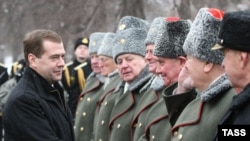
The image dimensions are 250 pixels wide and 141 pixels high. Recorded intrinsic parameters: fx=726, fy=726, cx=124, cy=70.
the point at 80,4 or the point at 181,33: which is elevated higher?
the point at 181,33

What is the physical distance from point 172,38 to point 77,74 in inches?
259

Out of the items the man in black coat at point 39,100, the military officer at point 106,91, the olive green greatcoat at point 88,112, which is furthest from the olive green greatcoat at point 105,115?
the man in black coat at point 39,100

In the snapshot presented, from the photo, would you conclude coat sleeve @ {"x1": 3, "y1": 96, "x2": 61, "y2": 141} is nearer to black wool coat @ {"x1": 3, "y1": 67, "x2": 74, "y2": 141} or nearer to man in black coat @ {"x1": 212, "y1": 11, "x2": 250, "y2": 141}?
black wool coat @ {"x1": 3, "y1": 67, "x2": 74, "y2": 141}

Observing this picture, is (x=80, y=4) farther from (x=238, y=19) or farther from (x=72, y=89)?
(x=238, y=19)

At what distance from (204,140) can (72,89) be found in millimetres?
7874

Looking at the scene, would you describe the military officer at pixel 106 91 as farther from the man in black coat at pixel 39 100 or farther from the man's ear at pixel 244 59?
the man's ear at pixel 244 59

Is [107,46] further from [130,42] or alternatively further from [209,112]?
[209,112]

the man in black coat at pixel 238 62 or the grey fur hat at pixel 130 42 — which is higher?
the man in black coat at pixel 238 62

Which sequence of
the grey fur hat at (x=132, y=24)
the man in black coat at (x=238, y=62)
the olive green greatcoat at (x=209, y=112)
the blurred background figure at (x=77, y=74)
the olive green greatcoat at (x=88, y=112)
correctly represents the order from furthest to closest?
1. the blurred background figure at (x=77, y=74)
2. the olive green greatcoat at (x=88, y=112)
3. the grey fur hat at (x=132, y=24)
4. the olive green greatcoat at (x=209, y=112)
5. the man in black coat at (x=238, y=62)

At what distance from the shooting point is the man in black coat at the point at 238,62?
3631 millimetres

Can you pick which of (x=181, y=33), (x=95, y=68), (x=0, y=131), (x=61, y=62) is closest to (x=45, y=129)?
(x=61, y=62)

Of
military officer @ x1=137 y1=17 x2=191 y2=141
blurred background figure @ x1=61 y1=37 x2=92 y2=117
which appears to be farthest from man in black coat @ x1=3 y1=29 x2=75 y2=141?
blurred background figure @ x1=61 y1=37 x2=92 y2=117

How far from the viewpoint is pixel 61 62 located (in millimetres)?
5734

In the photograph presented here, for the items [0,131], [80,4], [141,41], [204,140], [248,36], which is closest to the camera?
[248,36]
